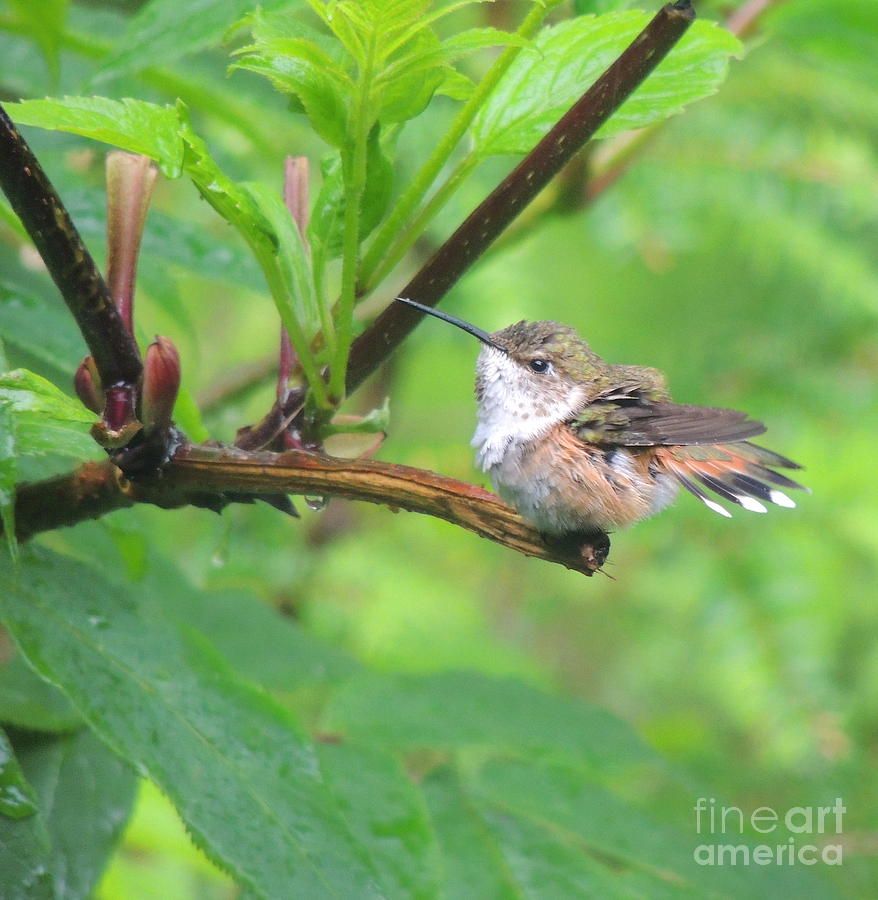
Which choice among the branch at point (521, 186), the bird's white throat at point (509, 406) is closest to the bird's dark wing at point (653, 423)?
the bird's white throat at point (509, 406)

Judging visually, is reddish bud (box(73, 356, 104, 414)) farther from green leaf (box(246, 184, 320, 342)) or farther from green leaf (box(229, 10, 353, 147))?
green leaf (box(229, 10, 353, 147))

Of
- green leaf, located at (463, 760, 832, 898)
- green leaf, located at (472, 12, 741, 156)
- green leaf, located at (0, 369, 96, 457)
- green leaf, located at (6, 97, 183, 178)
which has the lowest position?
green leaf, located at (463, 760, 832, 898)

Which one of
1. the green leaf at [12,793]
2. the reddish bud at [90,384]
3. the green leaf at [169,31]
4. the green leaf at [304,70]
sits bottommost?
the green leaf at [12,793]

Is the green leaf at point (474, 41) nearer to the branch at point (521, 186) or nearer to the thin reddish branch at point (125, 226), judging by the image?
the branch at point (521, 186)

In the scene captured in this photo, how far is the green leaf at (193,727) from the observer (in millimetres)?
1258

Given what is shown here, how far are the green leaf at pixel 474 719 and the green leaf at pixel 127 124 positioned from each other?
4.07 feet

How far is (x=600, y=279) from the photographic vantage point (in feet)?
20.0

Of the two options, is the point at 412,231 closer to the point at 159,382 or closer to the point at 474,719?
the point at 159,382

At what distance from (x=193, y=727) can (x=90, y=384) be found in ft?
1.59

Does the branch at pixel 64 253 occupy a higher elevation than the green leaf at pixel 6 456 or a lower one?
higher

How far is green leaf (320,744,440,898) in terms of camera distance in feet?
5.10

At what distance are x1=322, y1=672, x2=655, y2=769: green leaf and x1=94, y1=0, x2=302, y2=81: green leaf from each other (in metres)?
1.26

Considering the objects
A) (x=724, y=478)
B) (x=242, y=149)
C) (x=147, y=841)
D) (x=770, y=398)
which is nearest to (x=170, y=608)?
(x=147, y=841)

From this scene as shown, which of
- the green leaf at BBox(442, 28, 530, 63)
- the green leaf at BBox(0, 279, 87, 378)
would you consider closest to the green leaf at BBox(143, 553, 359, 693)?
the green leaf at BBox(0, 279, 87, 378)
